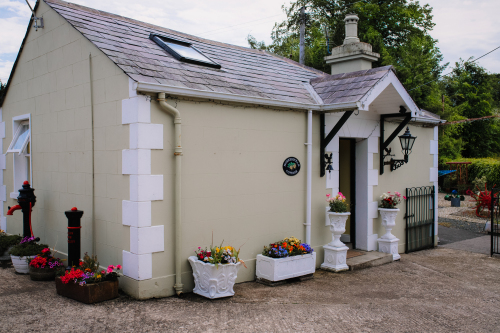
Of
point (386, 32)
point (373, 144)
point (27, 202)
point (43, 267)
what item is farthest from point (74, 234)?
point (386, 32)

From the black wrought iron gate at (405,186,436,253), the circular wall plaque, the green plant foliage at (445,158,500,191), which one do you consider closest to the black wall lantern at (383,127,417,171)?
the black wrought iron gate at (405,186,436,253)

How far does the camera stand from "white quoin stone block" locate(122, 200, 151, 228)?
518cm

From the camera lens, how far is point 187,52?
7109mm

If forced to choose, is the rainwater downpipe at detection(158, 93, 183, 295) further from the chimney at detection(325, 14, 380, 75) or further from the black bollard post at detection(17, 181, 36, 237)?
the chimney at detection(325, 14, 380, 75)

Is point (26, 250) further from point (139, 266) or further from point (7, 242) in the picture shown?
point (139, 266)

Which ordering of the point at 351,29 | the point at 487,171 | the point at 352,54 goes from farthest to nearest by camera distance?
the point at 487,171
the point at 351,29
the point at 352,54

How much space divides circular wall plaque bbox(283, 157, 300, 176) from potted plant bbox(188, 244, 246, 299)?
192 centimetres

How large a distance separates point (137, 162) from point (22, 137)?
419cm

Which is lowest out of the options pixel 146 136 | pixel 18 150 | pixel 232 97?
pixel 18 150

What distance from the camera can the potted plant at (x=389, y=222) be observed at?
27.0ft

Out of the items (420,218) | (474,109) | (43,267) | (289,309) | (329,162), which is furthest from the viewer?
(474,109)

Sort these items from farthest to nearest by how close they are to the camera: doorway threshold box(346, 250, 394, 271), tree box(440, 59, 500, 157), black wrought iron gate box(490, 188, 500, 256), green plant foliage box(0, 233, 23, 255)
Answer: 1. tree box(440, 59, 500, 157)
2. black wrought iron gate box(490, 188, 500, 256)
3. doorway threshold box(346, 250, 394, 271)
4. green plant foliage box(0, 233, 23, 255)

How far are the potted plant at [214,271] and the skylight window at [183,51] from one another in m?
3.10

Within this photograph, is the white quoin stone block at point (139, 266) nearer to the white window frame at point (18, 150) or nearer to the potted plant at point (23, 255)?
the potted plant at point (23, 255)
